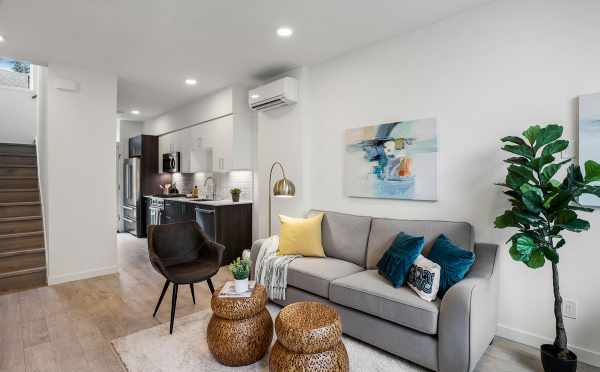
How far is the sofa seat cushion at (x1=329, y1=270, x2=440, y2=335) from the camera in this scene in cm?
209

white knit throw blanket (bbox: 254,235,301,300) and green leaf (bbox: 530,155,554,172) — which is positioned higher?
green leaf (bbox: 530,155,554,172)

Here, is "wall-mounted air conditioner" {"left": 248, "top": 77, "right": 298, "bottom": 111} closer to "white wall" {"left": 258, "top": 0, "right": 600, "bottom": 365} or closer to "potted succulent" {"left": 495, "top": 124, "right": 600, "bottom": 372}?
"white wall" {"left": 258, "top": 0, "right": 600, "bottom": 365}

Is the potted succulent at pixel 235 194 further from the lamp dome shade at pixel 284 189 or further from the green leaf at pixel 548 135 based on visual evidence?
the green leaf at pixel 548 135

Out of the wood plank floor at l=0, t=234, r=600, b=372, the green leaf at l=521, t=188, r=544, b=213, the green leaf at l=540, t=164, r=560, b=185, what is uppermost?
→ the green leaf at l=540, t=164, r=560, b=185

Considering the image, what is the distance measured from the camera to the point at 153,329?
8.88 ft

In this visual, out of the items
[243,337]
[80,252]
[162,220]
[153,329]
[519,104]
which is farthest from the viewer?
[162,220]

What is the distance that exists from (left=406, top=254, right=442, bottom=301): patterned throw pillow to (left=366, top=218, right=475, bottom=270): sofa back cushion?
34 centimetres

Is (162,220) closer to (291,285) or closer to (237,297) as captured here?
(291,285)

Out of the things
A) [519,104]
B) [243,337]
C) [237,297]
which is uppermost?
[519,104]

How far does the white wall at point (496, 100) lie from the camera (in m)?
2.24

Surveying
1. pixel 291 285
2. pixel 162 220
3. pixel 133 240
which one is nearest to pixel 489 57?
pixel 291 285

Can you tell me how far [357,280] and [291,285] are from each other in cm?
72

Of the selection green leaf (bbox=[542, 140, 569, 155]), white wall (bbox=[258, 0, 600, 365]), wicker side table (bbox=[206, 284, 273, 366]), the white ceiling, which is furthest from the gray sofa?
the white ceiling

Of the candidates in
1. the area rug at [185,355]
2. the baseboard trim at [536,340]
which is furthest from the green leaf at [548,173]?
the area rug at [185,355]
